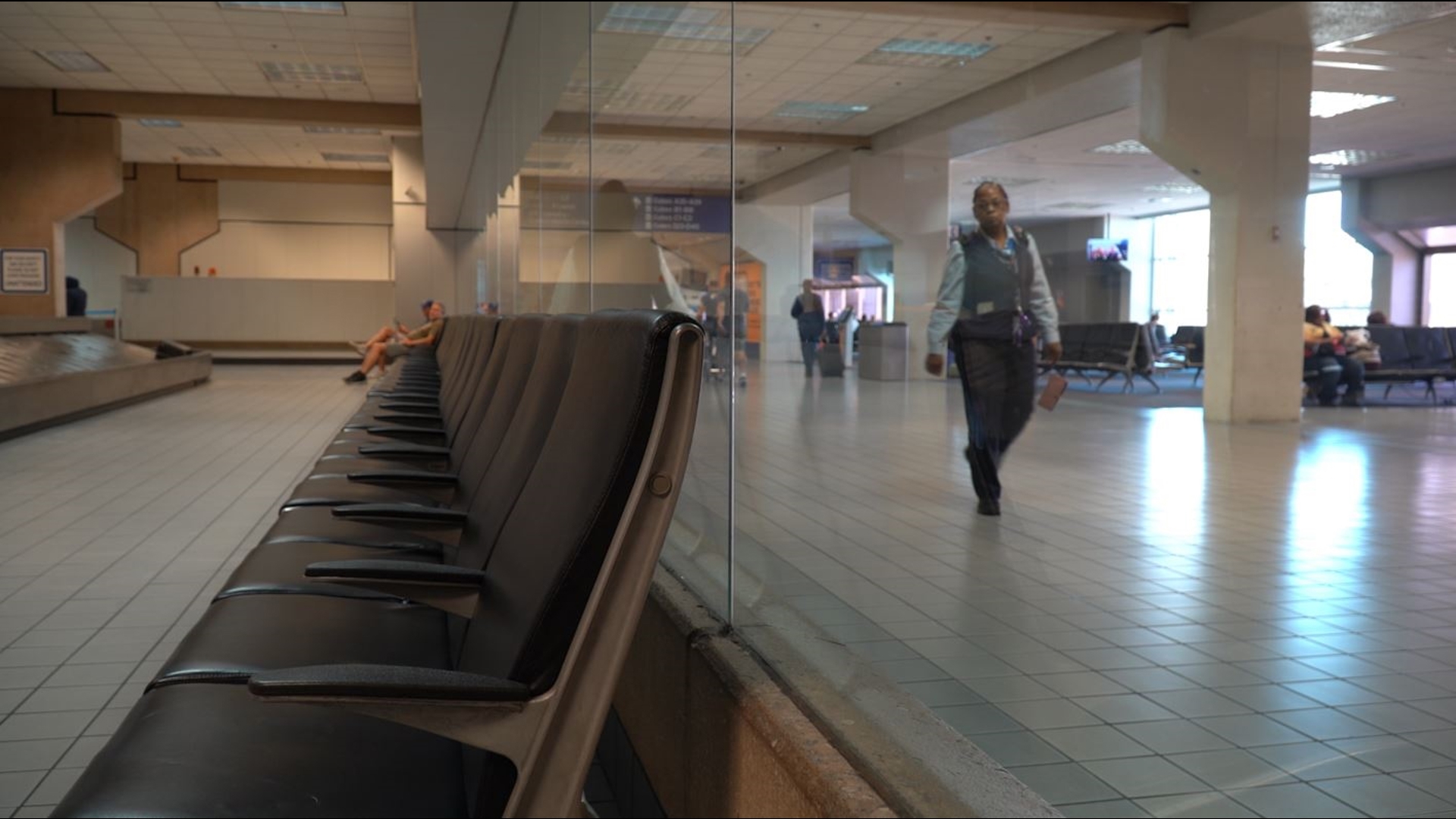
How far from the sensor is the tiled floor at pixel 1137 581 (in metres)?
1.33

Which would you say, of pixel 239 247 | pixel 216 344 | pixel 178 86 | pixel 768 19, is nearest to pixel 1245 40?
pixel 768 19

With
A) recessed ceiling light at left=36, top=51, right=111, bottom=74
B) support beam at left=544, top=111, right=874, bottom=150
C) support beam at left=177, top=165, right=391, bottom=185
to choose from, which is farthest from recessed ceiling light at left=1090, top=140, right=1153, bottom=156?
support beam at left=177, top=165, right=391, bottom=185

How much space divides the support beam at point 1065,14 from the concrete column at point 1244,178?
31 mm

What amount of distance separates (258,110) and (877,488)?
15588 millimetres

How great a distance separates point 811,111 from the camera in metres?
2.58

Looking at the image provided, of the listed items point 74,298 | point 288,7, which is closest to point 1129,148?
point 288,7

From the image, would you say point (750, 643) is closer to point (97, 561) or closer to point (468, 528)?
point (468, 528)

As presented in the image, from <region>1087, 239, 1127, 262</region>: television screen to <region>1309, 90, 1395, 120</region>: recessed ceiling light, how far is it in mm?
556

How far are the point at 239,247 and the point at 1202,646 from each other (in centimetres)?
2604

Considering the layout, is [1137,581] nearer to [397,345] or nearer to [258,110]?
[397,345]

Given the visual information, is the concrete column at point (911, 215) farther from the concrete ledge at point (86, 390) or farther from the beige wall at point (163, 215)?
the beige wall at point (163, 215)

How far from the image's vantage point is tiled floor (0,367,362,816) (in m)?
2.49

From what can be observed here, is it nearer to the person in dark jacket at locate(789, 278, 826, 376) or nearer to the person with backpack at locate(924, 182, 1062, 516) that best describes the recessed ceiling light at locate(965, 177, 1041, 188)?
the person with backpack at locate(924, 182, 1062, 516)

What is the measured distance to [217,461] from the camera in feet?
23.4
